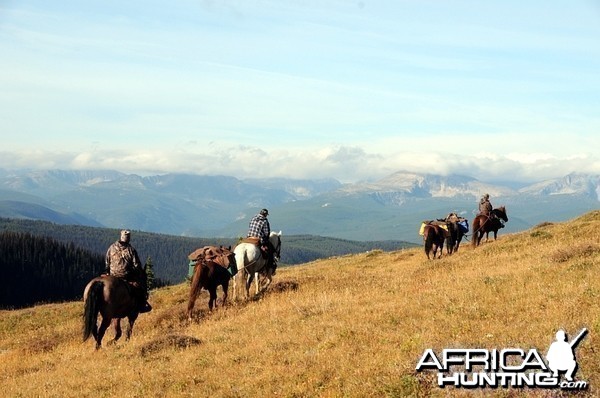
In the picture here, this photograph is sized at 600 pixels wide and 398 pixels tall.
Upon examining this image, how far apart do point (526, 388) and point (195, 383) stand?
20.7ft

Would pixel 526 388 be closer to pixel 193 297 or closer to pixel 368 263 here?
pixel 193 297

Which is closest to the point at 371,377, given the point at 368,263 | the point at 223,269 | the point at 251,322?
the point at 251,322

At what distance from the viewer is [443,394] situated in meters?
8.98

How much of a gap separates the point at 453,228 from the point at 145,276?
69.9 feet

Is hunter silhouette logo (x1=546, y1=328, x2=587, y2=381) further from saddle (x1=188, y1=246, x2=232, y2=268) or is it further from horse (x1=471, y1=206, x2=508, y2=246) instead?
horse (x1=471, y1=206, x2=508, y2=246)

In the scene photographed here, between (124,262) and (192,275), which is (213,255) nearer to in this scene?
(192,275)

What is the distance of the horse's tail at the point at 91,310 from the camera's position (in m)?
17.5

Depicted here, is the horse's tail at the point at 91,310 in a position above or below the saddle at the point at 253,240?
below

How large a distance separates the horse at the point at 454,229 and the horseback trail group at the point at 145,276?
13081mm

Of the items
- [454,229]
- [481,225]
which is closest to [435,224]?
[454,229]

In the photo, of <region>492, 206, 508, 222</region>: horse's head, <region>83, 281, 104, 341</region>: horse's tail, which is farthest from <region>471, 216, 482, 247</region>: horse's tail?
<region>83, 281, 104, 341</region>: horse's tail

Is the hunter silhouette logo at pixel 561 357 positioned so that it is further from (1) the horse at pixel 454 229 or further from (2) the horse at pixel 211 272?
Result: (1) the horse at pixel 454 229

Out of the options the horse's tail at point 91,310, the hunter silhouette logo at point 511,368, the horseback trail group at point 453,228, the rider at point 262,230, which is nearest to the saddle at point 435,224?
the horseback trail group at point 453,228

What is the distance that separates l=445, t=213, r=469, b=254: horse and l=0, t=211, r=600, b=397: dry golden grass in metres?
11.5
